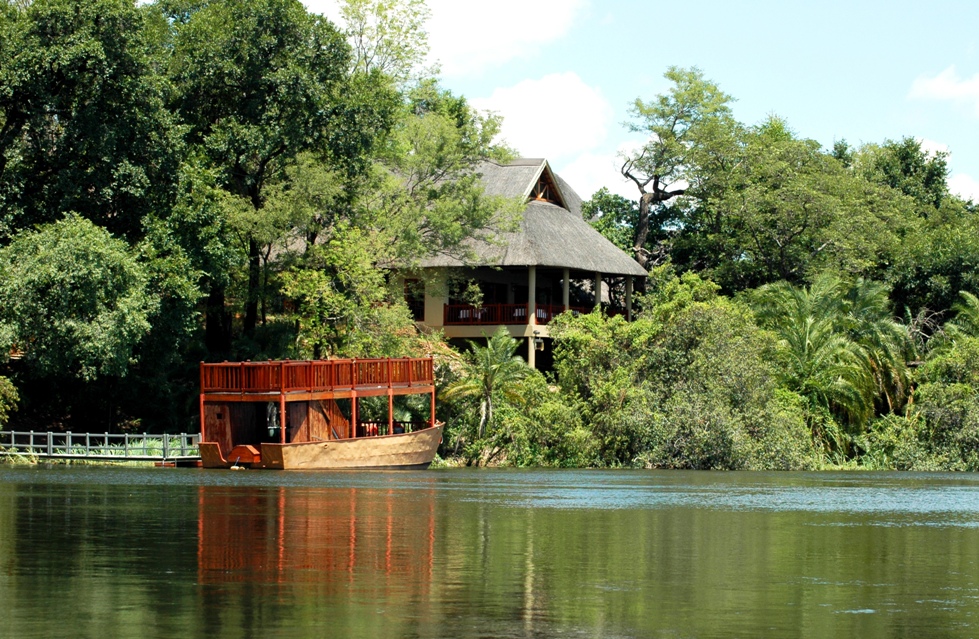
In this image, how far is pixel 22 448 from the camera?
1517 inches

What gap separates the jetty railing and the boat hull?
1342 millimetres

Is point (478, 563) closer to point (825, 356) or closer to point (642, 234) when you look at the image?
point (825, 356)

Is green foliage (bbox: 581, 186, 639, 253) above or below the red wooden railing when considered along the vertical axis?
above

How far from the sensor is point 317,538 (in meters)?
17.8

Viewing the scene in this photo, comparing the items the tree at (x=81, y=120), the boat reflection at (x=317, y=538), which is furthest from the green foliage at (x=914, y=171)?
the boat reflection at (x=317, y=538)

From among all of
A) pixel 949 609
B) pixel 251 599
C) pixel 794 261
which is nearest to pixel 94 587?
pixel 251 599

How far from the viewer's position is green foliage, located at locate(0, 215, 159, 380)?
3550 centimetres

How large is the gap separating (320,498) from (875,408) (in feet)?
81.2

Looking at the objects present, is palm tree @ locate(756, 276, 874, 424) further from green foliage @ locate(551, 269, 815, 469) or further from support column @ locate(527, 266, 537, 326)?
support column @ locate(527, 266, 537, 326)

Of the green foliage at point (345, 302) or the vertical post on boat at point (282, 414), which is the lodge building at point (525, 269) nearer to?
the green foliage at point (345, 302)

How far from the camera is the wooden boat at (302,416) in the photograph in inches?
1430

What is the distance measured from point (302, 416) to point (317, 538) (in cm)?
1972

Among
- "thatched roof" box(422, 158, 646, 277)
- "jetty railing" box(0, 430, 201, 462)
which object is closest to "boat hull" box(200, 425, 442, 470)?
"jetty railing" box(0, 430, 201, 462)

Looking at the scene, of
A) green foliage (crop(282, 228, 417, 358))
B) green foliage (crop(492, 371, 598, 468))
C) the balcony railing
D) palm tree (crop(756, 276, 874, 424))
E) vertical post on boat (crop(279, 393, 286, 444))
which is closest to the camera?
vertical post on boat (crop(279, 393, 286, 444))
